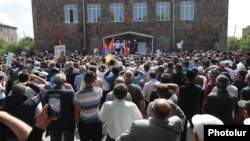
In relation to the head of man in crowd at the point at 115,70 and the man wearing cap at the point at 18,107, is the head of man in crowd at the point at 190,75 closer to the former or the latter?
the head of man in crowd at the point at 115,70

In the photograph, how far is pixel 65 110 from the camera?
19.3 feet

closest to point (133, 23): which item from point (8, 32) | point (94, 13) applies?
point (94, 13)

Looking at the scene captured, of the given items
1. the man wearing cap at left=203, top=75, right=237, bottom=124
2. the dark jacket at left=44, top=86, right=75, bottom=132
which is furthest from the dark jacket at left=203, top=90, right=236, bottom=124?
the dark jacket at left=44, top=86, right=75, bottom=132

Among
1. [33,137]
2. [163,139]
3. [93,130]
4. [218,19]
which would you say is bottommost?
[93,130]

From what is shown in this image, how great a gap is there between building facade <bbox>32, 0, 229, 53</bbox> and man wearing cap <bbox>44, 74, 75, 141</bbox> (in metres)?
27.0

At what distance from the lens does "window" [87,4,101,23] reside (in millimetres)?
34281

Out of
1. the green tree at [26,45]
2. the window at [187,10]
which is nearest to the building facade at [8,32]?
the green tree at [26,45]

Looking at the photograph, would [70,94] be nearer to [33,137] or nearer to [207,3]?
[33,137]

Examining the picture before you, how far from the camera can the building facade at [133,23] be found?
32000 millimetres

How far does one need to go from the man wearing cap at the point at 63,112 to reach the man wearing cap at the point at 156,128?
2544 mm

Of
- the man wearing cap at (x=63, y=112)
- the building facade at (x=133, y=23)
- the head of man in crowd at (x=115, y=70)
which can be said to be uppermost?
the building facade at (x=133, y=23)

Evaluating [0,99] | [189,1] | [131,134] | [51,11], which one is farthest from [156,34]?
[131,134]

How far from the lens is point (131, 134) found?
3451 millimetres

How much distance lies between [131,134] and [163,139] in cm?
35
